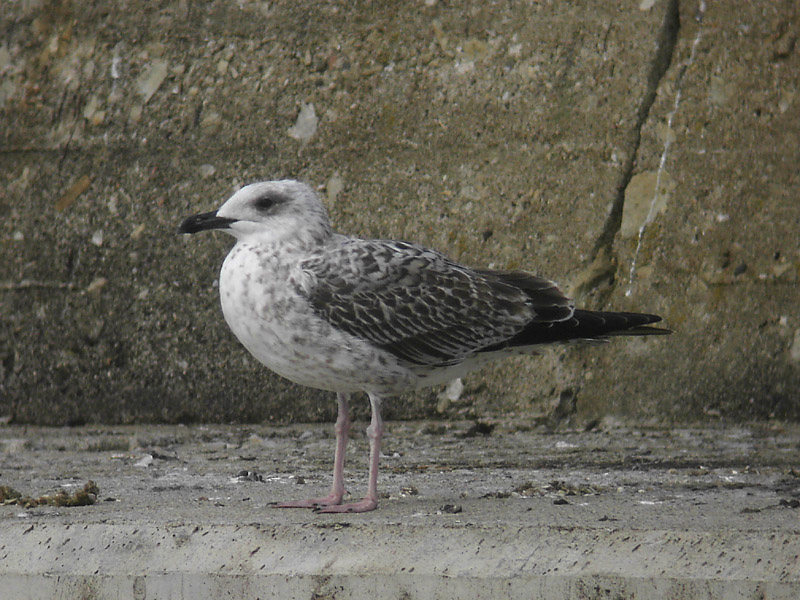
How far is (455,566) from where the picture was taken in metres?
2.76

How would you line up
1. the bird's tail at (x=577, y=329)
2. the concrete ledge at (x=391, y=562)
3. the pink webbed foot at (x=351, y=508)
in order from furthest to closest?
the bird's tail at (x=577, y=329), the pink webbed foot at (x=351, y=508), the concrete ledge at (x=391, y=562)

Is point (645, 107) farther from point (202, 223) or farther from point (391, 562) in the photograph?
point (391, 562)

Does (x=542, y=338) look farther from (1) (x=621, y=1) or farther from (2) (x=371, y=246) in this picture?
(1) (x=621, y=1)

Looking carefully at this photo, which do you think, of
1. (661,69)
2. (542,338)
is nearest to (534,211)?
(661,69)

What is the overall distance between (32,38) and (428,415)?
9.02ft

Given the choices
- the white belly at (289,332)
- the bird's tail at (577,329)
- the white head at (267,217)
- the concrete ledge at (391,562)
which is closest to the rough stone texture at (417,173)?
the bird's tail at (577,329)

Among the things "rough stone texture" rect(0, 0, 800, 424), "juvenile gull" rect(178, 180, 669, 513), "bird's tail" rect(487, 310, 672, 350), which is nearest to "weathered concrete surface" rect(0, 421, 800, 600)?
"juvenile gull" rect(178, 180, 669, 513)

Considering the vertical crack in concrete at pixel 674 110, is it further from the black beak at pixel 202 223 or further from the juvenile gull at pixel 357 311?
the black beak at pixel 202 223

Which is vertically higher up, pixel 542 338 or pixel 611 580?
pixel 542 338

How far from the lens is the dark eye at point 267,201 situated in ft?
11.2

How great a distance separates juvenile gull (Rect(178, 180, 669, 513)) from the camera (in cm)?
322

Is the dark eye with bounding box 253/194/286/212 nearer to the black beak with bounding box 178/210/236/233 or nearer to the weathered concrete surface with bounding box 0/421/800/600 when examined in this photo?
the black beak with bounding box 178/210/236/233

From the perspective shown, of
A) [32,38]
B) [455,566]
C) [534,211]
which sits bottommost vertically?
[455,566]

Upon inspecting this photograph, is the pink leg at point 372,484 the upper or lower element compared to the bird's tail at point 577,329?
lower
